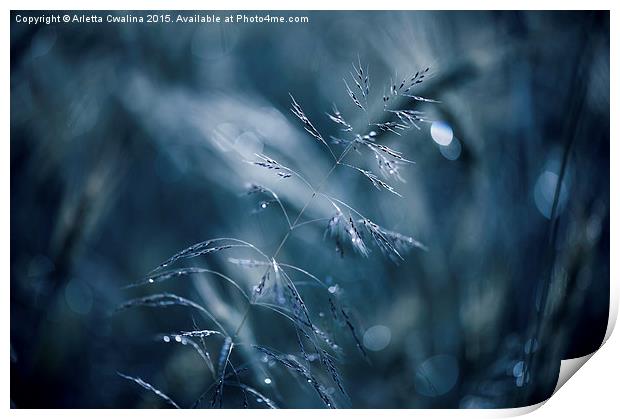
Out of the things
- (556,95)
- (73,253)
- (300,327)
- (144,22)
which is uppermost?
(144,22)

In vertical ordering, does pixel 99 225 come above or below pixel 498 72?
below

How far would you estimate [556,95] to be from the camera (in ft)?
4.21

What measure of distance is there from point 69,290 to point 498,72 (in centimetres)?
96

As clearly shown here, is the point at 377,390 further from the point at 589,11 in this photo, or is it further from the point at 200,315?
the point at 589,11

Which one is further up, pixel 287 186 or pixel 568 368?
pixel 287 186

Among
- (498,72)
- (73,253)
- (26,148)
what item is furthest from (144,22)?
(498,72)

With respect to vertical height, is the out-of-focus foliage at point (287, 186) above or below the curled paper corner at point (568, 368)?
above

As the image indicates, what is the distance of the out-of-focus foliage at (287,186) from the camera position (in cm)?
127

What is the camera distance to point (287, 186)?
1276mm

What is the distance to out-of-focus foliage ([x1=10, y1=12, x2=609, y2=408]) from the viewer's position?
127 cm

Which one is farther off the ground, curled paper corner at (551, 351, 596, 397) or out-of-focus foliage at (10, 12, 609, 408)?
out-of-focus foliage at (10, 12, 609, 408)
